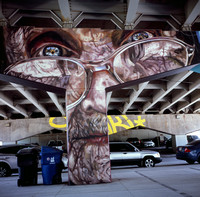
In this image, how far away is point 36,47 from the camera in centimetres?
789

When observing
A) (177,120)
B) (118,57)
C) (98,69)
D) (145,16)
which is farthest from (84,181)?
(177,120)

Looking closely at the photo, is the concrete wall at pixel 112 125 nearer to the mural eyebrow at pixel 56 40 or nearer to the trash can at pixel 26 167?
the trash can at pixel 26 167

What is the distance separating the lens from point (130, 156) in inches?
499

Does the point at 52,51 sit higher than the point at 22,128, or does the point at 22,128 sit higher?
the point at 52,51

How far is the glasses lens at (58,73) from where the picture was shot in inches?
299

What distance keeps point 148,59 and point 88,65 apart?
2339 mm

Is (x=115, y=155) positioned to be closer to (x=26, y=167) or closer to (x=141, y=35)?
(x=26, y=167)

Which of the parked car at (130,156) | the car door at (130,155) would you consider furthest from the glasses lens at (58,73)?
the car door at (130,155)

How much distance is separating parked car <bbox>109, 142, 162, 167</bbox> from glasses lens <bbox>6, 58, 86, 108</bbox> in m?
6.04

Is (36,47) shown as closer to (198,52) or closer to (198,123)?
(198,52)

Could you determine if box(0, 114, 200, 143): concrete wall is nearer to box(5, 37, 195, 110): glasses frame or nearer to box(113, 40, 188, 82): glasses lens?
box(113, 40, 188, 82): glasses lens

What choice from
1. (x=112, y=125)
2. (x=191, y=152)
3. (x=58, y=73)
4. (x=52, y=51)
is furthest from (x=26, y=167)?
(x=112, y=125)

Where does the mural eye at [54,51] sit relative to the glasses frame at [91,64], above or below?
above

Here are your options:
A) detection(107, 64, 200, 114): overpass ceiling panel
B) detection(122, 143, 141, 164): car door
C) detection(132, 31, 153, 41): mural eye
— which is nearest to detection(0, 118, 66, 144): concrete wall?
detection(107, 64, 200, 114): overpass ceiling panel
